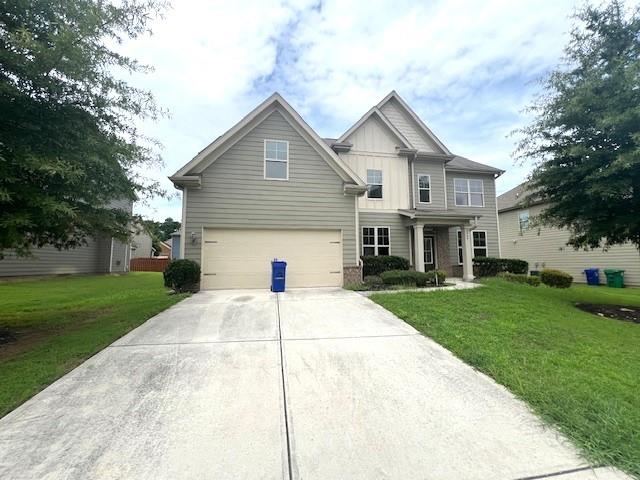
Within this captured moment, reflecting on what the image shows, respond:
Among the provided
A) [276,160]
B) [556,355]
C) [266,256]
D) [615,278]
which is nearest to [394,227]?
[276,160]

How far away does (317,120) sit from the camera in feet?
62.8

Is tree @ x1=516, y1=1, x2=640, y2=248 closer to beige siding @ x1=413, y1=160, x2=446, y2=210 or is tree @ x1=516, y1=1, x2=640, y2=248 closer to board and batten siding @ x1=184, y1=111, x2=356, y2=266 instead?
beige siding @ x1=413, y1=160, x2=446, y2=210

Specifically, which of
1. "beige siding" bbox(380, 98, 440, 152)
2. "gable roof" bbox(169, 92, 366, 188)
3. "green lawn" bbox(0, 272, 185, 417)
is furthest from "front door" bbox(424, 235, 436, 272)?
"green lawn" bbox(0, 272, 185, 417)

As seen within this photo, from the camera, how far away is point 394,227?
48.1ft

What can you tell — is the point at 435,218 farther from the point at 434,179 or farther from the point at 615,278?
the point at 615,278

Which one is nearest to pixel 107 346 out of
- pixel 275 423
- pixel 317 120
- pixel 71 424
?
pixel 71 424

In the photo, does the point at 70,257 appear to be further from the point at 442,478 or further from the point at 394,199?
the point at 442,478

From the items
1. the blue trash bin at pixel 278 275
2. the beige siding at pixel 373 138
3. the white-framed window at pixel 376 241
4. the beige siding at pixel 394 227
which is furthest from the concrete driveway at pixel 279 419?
the beige siding at pixel 373 138

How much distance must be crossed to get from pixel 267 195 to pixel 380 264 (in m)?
5.54

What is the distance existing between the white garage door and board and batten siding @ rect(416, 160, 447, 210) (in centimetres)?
629

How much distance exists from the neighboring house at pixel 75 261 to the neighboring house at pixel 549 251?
2466 cm

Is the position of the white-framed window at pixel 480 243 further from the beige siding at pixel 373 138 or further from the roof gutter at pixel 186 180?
the roof gutter at pixel 186 180

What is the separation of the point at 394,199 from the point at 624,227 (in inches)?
322

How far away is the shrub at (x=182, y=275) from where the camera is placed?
388 inches
